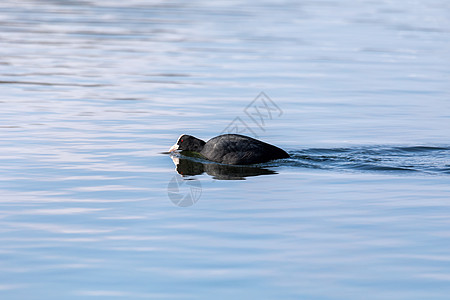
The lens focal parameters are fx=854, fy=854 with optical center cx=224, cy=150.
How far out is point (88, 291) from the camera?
8.70 metres

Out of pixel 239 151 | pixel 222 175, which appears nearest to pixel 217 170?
pixel 222 175

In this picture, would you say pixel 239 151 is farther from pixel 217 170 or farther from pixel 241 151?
pixel 217 170

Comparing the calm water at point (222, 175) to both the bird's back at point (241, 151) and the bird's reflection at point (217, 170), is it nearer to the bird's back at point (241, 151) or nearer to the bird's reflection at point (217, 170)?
the bird's reflection at point (217, 170)

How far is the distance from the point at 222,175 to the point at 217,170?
1.66 feet

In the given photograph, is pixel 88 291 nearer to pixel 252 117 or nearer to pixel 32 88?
pixel 252 117

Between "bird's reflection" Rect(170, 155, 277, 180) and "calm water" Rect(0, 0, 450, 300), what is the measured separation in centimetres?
8

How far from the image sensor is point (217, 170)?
15344 millimetres

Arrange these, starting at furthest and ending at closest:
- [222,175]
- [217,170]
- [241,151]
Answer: [241,151] < [217,170] < [222,175]

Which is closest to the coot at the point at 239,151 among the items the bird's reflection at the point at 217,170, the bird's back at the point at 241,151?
the bird's back at the point at 241,151

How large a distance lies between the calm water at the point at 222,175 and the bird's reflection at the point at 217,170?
8 centimetres

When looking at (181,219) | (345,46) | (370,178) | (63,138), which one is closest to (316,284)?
(181,219)

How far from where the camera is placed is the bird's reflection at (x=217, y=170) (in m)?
14.8

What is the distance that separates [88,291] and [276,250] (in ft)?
8.09

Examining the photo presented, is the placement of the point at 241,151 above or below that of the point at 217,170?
above
